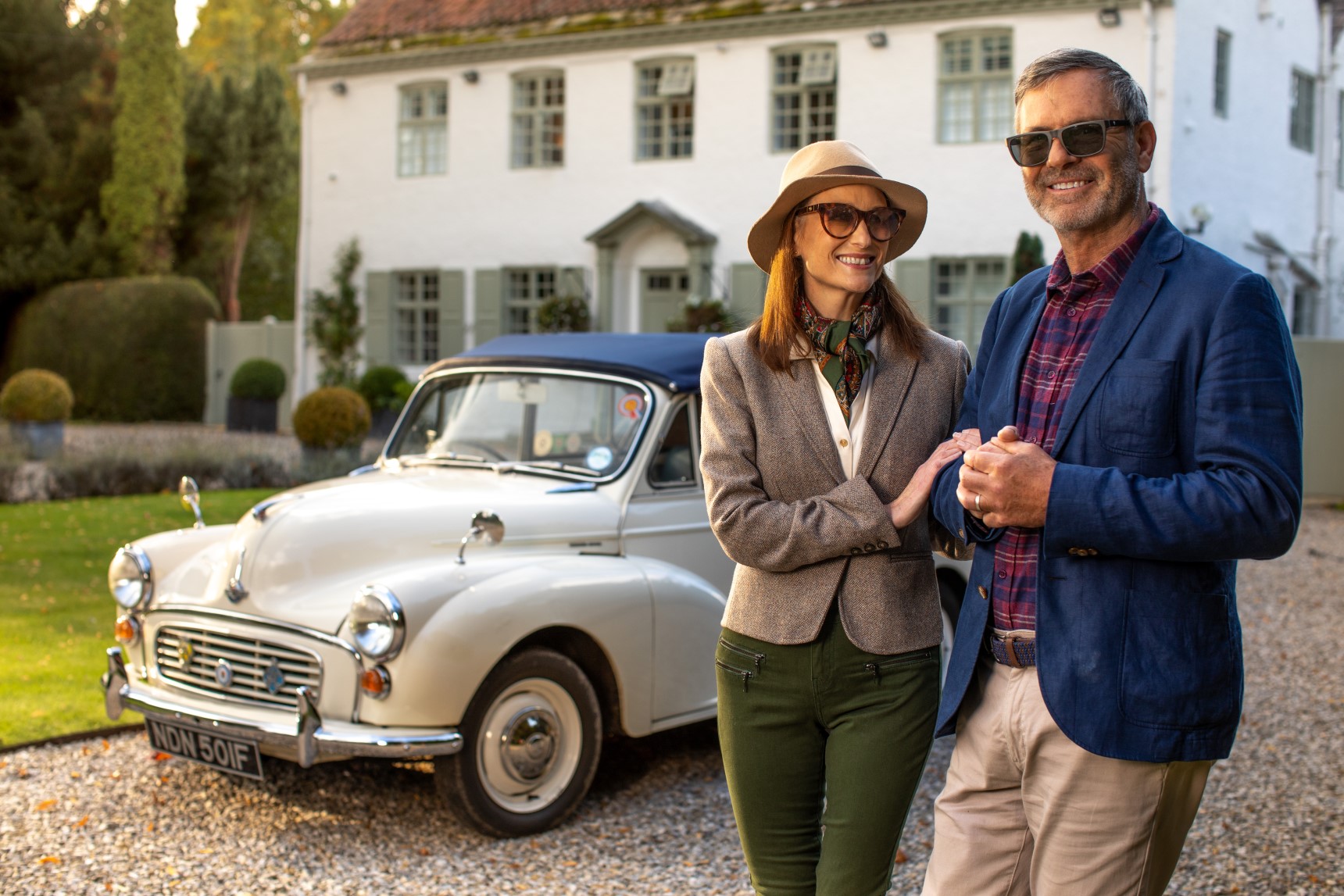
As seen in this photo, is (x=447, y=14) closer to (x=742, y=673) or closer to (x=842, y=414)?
(x=842, y=414)

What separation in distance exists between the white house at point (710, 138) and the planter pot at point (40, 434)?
604cm

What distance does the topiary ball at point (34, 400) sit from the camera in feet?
58.9

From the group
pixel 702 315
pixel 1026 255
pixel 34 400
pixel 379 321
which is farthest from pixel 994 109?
pixel 34 400

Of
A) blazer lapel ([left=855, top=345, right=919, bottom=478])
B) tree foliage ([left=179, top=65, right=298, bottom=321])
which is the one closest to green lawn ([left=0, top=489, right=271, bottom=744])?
blazer lapel ([left=855, top=345, right=919, bottom=478])

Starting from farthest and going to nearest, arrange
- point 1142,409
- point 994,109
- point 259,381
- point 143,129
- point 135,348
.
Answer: point 143,129 → point 135,348 → point 259,381 → point 994,109 → point 1142,409

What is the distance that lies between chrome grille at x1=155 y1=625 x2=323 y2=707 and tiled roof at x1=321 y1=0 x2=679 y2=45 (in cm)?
1792

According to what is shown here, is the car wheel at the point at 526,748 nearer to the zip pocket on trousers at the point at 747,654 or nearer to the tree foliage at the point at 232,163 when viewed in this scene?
the zip pocket on trousers at the point at 747,654

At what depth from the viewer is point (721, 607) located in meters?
5.30

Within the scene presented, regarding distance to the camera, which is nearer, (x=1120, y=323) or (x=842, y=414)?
(x=1120, y=323)

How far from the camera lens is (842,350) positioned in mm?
2822

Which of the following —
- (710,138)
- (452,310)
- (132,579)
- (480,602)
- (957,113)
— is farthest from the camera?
(452,310)

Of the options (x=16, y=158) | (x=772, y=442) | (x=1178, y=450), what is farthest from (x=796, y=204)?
(x=16, y=158)

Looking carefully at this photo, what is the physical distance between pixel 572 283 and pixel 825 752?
1958cm

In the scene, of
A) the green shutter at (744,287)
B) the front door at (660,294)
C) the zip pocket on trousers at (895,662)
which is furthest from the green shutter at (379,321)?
the zip pocket on trousers at (895,662)
